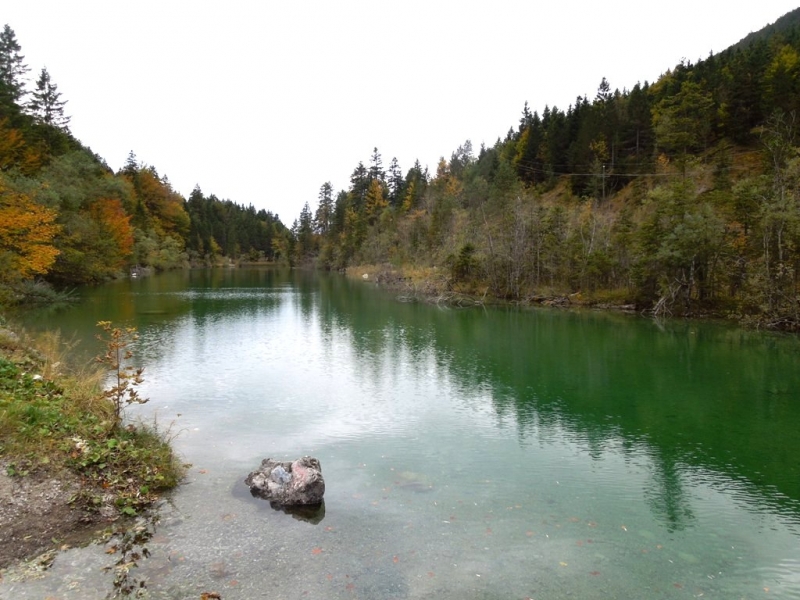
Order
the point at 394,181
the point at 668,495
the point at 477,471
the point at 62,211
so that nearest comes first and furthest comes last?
the point at 668,495
the point at 477,471
the point at 62,211
the point at 394,181

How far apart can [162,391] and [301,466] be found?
348 inches

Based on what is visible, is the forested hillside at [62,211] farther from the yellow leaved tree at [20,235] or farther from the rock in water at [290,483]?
the rock in water at [290,483]

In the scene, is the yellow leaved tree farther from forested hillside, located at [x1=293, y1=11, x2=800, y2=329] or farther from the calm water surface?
forested hillside, located at [x1=293, y1=11, x2=800, y2=329]

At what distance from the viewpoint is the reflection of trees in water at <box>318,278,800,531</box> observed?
452 inches

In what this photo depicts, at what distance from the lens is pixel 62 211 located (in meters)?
42.1

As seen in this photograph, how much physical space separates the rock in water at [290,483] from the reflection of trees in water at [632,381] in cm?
578

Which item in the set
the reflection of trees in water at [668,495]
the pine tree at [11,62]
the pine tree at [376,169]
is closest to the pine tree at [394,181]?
the pine tree at [376,169]

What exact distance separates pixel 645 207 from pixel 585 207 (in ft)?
43.7

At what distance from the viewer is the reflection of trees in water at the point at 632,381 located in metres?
11.5

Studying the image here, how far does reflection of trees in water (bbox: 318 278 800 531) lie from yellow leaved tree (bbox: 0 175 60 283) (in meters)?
16.5

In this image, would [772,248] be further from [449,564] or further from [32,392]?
[32,392]

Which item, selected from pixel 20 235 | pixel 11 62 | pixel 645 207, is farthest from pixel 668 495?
pixel 11 62

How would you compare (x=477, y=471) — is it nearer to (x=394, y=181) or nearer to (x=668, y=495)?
(x=668, y=495)

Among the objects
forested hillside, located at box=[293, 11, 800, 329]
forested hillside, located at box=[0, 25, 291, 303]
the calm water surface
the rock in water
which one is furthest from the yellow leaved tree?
forested hillside, located at box=[293, 11, 800, 329]
